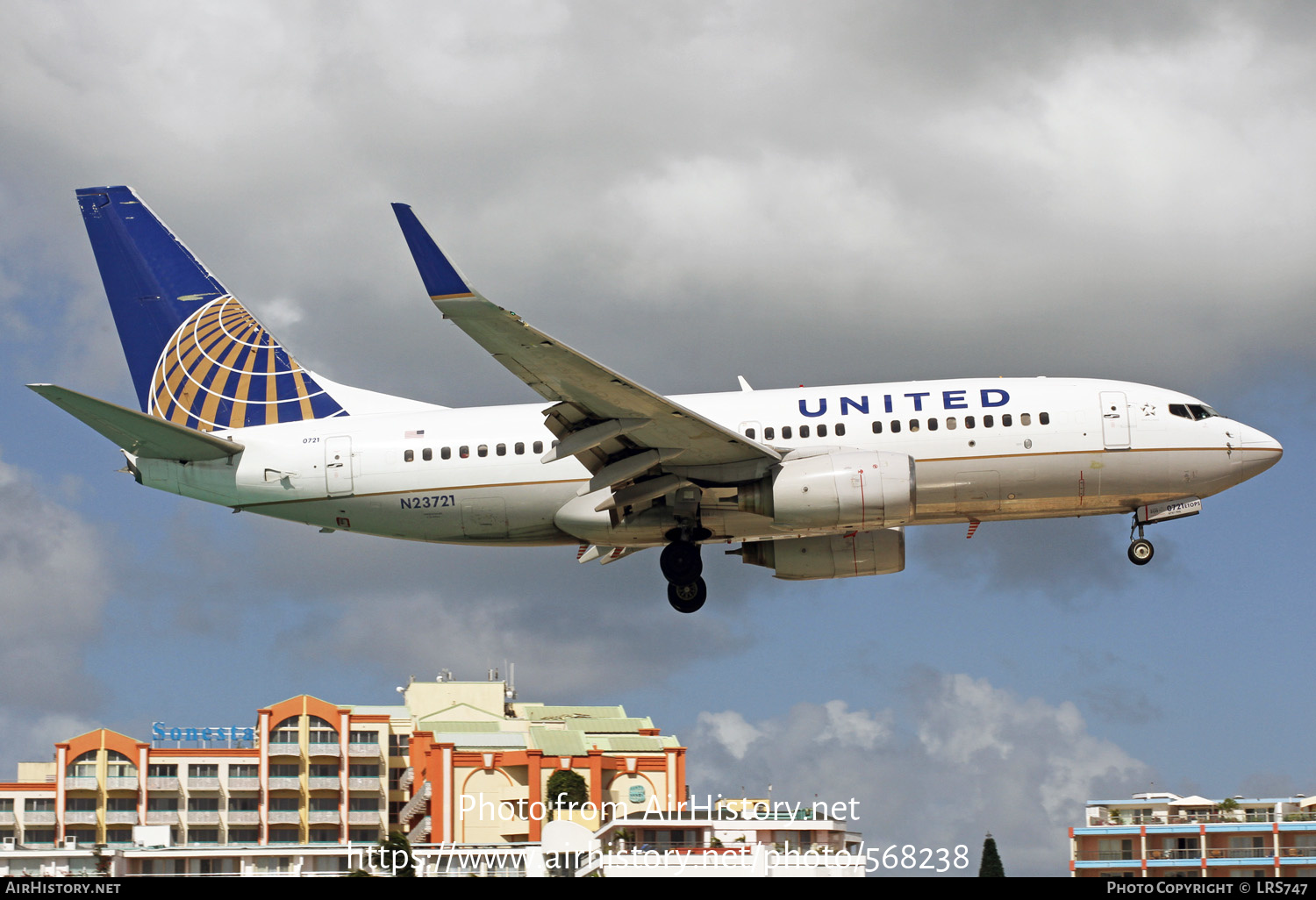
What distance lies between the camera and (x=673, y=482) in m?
33.3

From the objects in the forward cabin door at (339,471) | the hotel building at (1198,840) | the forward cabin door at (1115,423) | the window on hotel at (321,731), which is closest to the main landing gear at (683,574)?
the forward cabin door at (339,471)

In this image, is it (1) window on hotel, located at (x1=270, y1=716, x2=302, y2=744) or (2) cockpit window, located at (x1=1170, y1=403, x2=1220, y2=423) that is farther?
(1) window on hotel, located at (x1=270, y1=716, x2=302, y2=744)

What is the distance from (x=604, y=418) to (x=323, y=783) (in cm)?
7624

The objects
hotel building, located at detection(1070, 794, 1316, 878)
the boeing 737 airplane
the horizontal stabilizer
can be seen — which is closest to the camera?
the horizontal stabilizer

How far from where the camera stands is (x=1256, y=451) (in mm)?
34250

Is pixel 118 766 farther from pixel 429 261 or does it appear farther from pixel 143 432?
pixel 429 261

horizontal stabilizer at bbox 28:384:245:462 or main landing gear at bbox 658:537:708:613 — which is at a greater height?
horizontal stabilizer at bbox 28:384:245:462

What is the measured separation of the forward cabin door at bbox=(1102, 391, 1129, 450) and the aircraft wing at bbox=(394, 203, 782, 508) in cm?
803

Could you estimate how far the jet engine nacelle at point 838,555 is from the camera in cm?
3577

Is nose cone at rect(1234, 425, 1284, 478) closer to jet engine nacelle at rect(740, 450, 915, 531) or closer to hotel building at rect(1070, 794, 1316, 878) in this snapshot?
jet engine nacelle at rect(740, 450, 915, 531)

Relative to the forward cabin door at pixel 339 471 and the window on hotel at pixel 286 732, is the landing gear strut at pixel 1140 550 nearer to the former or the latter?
the forward cabin door at pixel 339 471

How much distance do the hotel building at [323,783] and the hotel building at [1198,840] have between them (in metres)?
24.2

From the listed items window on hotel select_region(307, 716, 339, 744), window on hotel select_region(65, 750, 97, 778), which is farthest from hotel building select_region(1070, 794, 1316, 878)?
window on hotel select_region(65, 750, 97, 778)

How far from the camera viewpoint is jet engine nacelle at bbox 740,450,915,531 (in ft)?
103
